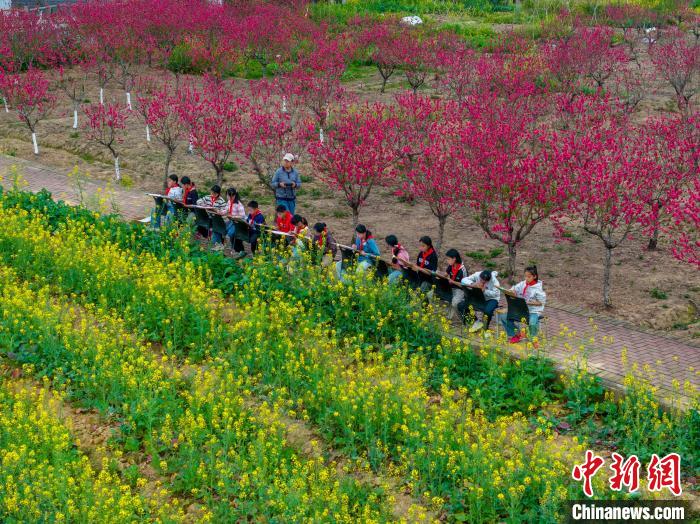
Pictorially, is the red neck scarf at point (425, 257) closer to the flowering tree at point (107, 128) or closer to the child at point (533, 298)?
the child at point (533, 298)

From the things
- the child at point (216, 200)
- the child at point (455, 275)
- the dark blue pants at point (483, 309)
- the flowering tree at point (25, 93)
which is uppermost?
the flowering tree at point (25, 93)

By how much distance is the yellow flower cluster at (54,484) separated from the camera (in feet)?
30.7

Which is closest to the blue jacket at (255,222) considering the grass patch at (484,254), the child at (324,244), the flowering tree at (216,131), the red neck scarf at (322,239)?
the child at (324,244)

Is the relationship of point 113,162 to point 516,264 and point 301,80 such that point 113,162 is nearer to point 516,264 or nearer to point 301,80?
point 301,80

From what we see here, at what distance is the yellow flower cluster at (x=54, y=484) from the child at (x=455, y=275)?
16.0 feet

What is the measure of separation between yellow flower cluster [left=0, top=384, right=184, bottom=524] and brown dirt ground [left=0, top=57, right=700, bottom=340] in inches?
297

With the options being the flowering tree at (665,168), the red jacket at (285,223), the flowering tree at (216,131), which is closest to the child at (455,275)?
the red jacket at (285,223)

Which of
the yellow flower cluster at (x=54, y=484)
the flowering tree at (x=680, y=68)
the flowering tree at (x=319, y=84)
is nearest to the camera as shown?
the yellow flower cluster at (x=54, y=484)

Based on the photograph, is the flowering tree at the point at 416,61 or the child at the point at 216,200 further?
the flowering tree at the point at 416,61

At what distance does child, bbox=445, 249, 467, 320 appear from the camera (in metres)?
12.9

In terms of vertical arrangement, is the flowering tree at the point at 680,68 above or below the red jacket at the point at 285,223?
above

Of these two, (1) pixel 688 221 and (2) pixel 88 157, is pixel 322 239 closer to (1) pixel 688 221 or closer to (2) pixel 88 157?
(1) pixel 688 221

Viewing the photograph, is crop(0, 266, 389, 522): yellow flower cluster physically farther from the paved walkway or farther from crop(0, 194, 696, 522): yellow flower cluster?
the paved walkway

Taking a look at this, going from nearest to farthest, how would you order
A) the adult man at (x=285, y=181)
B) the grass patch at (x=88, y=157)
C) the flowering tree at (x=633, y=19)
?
the adult man at (x=285, y=181), the grass patch at (x=88, y=157), the flowering tree at (x=633, y=19)
